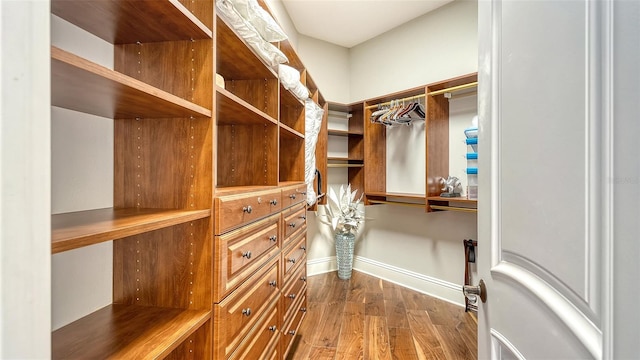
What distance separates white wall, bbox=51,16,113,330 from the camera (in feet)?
2.64

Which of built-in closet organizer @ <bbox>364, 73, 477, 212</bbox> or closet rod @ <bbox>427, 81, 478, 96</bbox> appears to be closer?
closet rod @ <bbox>427, 81, 478, 96</bbox>

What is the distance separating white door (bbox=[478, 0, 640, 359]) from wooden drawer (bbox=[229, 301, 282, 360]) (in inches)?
34.2

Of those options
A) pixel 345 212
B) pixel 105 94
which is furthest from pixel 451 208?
pixel 105 94

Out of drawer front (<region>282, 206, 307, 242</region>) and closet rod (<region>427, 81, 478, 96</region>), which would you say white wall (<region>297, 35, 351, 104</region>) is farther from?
drawer front (<region>282, 206, 307, 242</region>)

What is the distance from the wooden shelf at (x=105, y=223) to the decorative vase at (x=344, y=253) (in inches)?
101

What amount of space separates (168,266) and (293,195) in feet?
3.20


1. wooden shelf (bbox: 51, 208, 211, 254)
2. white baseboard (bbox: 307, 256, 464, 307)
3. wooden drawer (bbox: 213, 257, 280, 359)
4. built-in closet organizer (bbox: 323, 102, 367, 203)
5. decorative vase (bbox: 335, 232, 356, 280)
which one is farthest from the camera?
built-in closet organizer (bbox: 323, 102, 367, 203)

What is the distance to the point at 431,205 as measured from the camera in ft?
8.97

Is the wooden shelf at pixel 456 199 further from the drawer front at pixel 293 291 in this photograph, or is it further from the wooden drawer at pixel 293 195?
the drawer front at pixel 293 291

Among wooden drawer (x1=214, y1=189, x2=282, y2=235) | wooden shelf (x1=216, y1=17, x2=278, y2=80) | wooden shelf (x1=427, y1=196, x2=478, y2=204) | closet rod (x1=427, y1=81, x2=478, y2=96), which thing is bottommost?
wooden shelf (x1=427, y1=196, x2=478, y2=204)

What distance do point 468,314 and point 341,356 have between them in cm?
131
